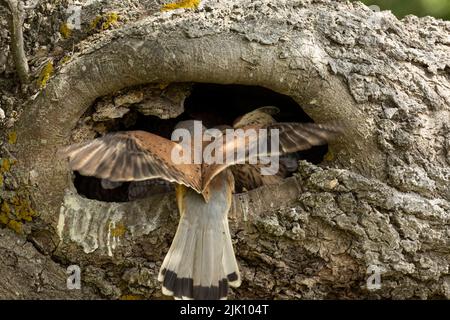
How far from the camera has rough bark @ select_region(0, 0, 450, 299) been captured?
344 cm

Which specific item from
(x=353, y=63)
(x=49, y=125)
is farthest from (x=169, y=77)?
(x=353, y=63)

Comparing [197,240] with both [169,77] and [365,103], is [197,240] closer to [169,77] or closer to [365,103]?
[169,77]

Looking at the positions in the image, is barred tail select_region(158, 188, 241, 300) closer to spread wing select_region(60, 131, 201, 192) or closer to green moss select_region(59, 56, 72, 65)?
spread wing select_region(60, 131, 201, 192)

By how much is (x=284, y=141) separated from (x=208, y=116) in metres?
1.09

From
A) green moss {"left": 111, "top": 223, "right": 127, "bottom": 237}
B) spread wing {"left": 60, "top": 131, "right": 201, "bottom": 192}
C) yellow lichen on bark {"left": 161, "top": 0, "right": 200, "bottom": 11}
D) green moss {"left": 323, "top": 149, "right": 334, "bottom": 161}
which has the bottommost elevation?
green moss {"left": 111, "top": 223, "right": 127, "bottom": 237}

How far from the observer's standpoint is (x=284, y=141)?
3373 millimetres

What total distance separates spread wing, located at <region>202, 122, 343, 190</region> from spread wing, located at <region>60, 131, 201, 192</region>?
5.6 inches

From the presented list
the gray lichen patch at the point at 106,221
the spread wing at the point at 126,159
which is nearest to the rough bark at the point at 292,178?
the gray lichen patch at the point at 106,221

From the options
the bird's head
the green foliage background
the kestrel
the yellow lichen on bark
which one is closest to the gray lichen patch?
the kestrel

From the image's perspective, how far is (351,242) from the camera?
3459 millimetres

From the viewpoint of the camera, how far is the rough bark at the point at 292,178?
3.44 m

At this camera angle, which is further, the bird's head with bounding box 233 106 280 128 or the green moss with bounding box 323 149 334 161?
the bird's head with bounding box 233 106 280 128

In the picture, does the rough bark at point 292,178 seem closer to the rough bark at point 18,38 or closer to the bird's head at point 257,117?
the rough bark at point 18,38
